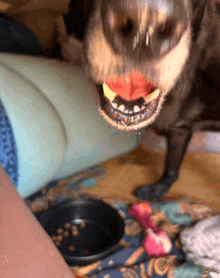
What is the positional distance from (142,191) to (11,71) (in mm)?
698

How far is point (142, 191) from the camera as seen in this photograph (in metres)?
1.19

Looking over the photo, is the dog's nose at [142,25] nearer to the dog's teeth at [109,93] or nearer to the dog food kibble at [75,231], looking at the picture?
the dog's teeth at [109,93]

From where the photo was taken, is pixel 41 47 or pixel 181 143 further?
pixel 41 47

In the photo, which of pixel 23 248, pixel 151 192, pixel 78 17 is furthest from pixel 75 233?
pixel 78 17

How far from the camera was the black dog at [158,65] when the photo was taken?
0.46 meters

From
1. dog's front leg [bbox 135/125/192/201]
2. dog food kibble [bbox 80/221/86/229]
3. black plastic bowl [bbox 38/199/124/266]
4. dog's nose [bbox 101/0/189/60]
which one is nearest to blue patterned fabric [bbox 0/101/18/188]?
black plastic bowl [bbox 38/199/124/266]

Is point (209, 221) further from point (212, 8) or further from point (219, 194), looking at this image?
point (212, 8)

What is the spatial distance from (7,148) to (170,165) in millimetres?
697

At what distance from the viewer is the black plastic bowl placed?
38.1 inches

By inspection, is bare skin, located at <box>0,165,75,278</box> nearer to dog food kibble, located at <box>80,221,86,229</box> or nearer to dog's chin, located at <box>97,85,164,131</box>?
dog's chin, located at <box>97,85,164,131</box>

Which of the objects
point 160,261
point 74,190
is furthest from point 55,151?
point 160,261

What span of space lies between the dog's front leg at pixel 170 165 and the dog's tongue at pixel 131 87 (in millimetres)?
386

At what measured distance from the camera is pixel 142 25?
1.44ft

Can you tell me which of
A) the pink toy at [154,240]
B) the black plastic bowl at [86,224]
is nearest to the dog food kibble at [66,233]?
the black plastic bowl at [86,224]
